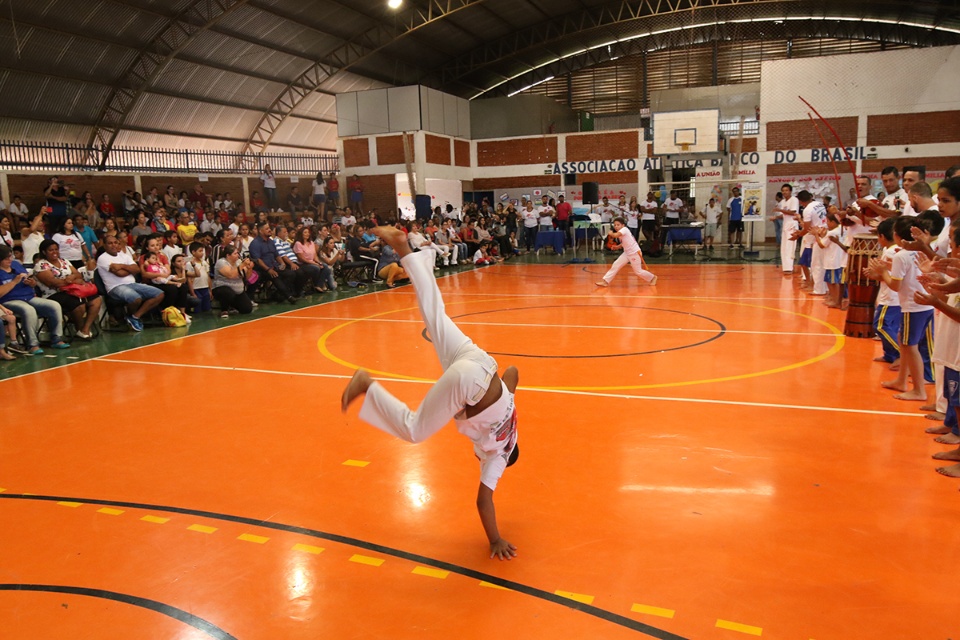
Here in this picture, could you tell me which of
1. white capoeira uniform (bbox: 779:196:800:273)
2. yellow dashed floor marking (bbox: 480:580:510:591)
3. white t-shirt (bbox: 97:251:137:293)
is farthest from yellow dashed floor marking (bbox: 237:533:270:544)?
white capoeira uniform (bbox: 779:196:800:273)

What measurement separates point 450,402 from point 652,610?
1.23 metres

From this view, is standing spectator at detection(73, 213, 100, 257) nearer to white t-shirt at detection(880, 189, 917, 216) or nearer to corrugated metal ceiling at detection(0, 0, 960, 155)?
corrugated metal ceiling at detection(0, 0, 960, 155)

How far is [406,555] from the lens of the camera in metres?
3.39

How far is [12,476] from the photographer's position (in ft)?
15.1


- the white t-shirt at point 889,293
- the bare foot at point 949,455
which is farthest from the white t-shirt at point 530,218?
the bare foot at point 949,455

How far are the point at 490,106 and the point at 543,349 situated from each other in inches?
937

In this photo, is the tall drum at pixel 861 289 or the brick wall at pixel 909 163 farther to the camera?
the brick wall at pixel 909 163

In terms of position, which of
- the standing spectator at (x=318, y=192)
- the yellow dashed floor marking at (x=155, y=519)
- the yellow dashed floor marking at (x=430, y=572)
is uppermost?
the standing spectator at (x=318, y=192)

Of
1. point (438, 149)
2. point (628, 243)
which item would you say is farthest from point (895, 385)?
point (438, 149)

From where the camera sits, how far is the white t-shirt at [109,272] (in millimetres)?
9938

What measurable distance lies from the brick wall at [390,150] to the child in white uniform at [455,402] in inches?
908

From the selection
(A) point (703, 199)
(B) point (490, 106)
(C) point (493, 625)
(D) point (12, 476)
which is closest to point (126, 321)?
(D) point (12, 476)

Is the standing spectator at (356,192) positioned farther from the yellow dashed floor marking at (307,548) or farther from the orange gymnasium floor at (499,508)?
the yellow dashed floor marking at (307,548)

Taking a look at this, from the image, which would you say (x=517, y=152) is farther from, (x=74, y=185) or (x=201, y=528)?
(x=201, y=528)
